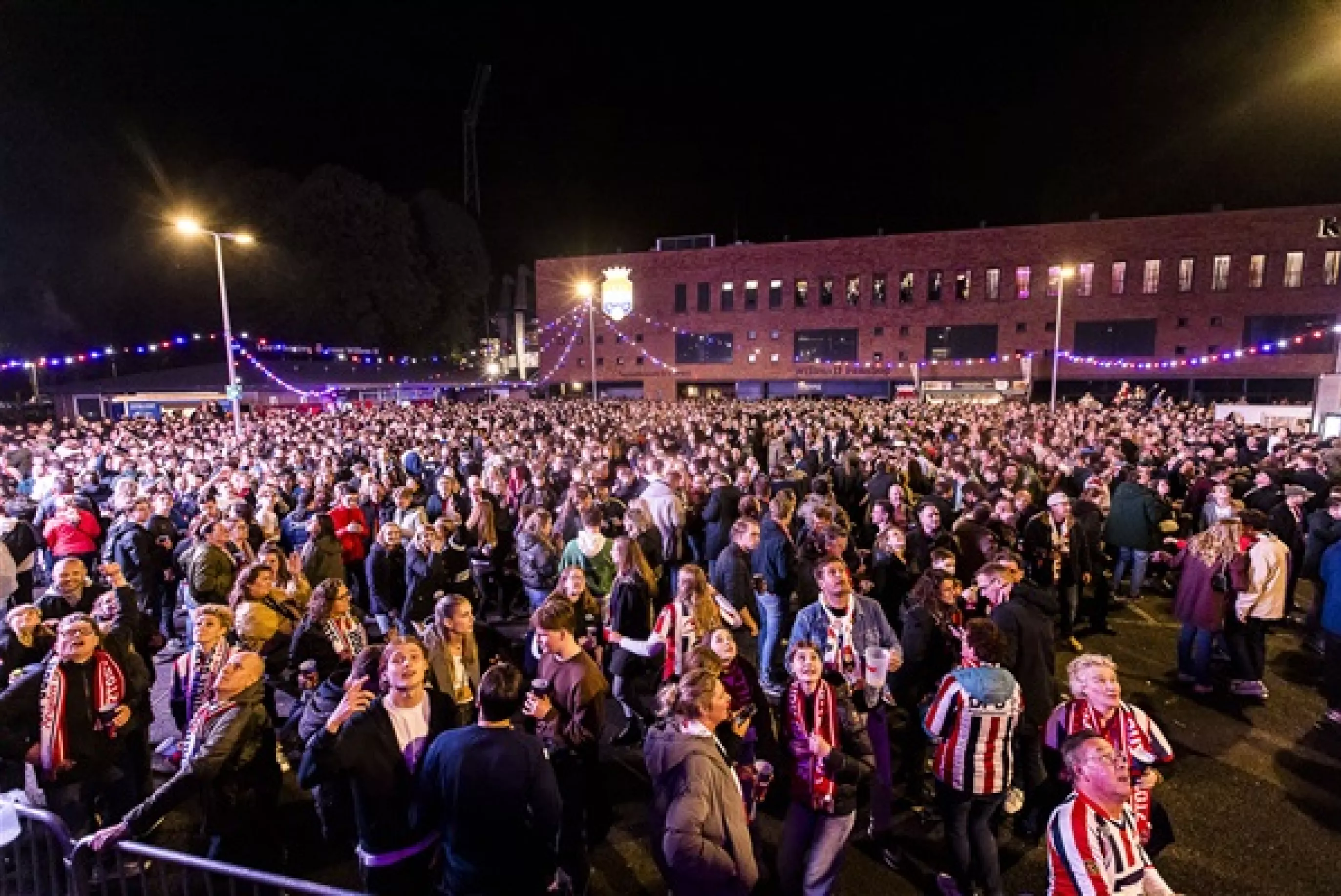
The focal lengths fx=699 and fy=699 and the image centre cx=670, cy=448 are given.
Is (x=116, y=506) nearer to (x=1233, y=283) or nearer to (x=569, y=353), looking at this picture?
(x=569, y=353)

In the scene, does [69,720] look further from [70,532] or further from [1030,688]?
[1030,688]

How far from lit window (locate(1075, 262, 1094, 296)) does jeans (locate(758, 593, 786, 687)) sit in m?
38.0

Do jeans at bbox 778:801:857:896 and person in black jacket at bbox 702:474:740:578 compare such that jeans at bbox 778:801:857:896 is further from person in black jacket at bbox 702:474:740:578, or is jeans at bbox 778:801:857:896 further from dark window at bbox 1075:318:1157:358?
dark window at bbox 1075:318:1157:358

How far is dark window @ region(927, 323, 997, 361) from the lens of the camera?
37906 mm

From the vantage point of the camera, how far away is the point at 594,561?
618 cm

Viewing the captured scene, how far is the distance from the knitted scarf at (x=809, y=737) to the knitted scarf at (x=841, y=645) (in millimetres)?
814

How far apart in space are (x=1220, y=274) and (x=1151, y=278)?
9.37 ft

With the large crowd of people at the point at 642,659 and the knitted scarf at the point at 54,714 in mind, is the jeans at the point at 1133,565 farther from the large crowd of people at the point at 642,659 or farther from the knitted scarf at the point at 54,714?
the knitted scarf at the point at 54,714

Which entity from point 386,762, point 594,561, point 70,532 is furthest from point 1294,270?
point 70,532

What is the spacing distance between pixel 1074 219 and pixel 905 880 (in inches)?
1778

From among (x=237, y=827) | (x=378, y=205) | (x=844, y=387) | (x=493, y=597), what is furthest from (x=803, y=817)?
(x=378, y=205)

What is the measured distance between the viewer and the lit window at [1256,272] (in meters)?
33.7

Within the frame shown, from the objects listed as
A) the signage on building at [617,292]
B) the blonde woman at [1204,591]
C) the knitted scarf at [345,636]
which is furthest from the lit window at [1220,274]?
the knitted scarf at [345,636]

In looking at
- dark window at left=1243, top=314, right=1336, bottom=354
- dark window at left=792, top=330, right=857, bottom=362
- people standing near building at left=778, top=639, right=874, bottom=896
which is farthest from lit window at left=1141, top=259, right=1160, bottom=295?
people standing near building at left=778, top=639, right=874, bottom=896
